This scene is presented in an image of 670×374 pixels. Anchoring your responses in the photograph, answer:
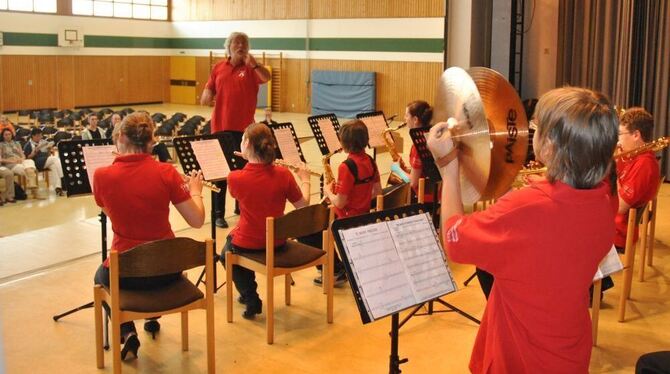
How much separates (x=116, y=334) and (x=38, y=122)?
11.1 m

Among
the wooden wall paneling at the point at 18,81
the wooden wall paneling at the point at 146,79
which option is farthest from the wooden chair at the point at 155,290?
the wooden wall paneling at the point at 146,79

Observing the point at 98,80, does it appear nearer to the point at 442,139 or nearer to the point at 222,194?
the point at 222,194

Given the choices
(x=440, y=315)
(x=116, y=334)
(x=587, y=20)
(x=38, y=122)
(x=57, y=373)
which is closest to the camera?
(x=116, y=334)

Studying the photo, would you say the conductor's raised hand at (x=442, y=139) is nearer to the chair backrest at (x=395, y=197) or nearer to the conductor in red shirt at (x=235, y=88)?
the chair backrest at (x=395, y=197)

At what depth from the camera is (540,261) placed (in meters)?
2.09

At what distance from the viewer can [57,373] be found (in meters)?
4.00

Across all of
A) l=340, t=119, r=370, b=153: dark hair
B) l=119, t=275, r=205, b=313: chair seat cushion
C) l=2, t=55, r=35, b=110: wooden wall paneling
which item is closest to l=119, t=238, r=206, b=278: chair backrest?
l=119, t=275, r=205, b=313: chair seat cushion

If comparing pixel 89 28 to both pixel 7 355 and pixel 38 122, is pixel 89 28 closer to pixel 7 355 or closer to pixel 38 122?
pixel 38 122

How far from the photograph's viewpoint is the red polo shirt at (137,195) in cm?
384

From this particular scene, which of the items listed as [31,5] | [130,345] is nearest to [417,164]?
[130,345]

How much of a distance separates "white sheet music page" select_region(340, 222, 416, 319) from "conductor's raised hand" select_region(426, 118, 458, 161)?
2.12 ft

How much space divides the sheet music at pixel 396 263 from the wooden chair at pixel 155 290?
1.26m

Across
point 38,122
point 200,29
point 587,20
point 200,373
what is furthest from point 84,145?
point 200,29

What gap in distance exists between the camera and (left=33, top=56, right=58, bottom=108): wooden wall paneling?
44.5 feet
